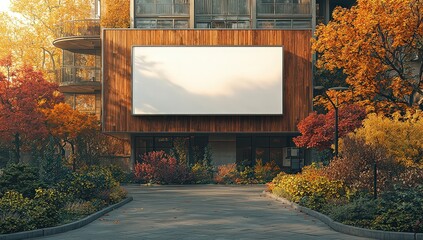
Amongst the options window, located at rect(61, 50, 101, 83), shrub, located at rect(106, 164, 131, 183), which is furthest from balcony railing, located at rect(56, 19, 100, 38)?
shrub, located at rect(106, 164, 131, 183)

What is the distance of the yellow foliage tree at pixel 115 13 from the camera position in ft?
207

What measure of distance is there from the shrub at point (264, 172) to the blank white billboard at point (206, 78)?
13.5 feet

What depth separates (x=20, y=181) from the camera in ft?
75.3

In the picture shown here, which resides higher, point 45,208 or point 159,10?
point 159,10

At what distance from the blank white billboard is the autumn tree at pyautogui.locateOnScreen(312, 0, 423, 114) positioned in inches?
274

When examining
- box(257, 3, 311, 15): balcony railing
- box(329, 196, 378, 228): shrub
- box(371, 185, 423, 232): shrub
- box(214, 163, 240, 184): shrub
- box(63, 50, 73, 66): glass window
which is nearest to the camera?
box(371, 185, 423, 232): shrub

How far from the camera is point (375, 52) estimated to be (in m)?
41.8

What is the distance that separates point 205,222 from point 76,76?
134 ft

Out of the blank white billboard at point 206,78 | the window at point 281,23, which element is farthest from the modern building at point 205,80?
the window at point 281,23

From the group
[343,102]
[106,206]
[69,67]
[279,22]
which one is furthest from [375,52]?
[69,67]

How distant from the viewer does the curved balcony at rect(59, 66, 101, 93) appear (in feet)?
195

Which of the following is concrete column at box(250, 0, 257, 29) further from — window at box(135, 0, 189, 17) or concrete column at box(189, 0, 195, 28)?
window at box(135, 0, 189, 17)

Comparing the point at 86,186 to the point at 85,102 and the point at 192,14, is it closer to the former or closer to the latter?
the point at 192,14

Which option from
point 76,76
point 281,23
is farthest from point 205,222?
point 76,76
